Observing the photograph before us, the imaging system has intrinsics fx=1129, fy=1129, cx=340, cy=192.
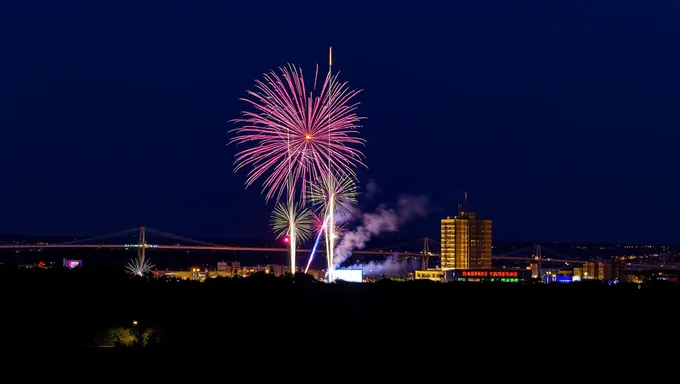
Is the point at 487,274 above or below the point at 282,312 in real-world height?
above

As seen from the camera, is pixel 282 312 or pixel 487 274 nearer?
pixel 282 312

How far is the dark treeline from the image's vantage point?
3041 inches

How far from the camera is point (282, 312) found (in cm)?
9188

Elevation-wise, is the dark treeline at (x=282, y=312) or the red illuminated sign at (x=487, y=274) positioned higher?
the red illuminated sign at (x=487, y=274)

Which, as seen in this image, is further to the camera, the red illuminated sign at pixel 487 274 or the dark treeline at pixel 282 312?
the red illuminated sign at pixel 487 274

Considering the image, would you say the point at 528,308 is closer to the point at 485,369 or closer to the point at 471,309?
the point at 471,309

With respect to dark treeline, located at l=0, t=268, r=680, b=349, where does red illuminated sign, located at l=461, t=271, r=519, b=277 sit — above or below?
above

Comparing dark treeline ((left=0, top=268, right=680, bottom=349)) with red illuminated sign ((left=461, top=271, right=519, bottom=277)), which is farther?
red illuminated sign ((left=461, top=271, right=519, bottom=277))

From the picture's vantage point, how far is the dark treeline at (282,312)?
77.2 m

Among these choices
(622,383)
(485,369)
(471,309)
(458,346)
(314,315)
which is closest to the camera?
(622,383)

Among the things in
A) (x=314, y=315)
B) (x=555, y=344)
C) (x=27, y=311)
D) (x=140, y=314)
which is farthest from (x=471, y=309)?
(x=27, y=311)

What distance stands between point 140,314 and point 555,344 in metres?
30.3

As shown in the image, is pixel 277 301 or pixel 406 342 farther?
pixel 277 301

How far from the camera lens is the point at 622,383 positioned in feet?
195
